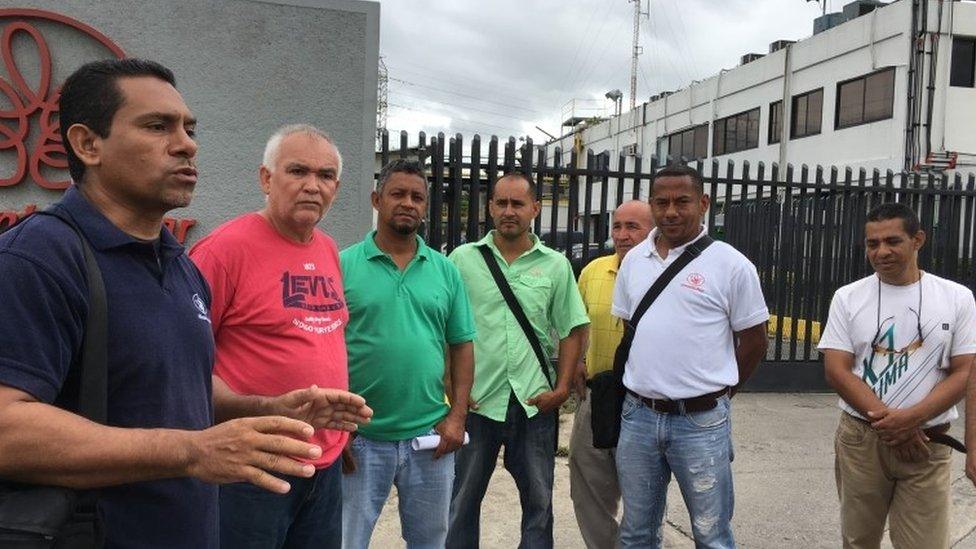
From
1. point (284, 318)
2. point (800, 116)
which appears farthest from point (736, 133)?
point (284, 318)

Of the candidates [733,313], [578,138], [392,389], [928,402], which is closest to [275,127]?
[392,389]

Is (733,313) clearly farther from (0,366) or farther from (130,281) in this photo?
(0,366)

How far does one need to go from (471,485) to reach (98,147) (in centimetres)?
243

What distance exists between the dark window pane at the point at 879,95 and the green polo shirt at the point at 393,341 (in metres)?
17.8

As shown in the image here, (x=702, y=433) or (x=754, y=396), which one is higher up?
(x=702, y=433)

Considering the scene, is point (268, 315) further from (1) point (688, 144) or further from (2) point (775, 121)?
(1) point (688, 144)

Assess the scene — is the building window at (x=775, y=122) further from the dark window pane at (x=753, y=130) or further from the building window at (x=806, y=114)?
the dark window pane at (x=753, y=130)

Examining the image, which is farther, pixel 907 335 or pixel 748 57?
pixel 748 57

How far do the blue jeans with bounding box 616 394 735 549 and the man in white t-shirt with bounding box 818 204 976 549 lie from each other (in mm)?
632

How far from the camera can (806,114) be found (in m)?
20.6

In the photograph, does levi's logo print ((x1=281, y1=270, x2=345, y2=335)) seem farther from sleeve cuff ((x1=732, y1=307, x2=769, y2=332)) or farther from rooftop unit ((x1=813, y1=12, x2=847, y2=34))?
rooftop unit ((x1=813, y1=12, x2=847, y2=34))

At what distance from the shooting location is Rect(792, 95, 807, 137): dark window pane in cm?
2067

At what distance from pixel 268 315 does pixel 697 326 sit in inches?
68.8

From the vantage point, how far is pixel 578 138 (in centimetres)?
3259
